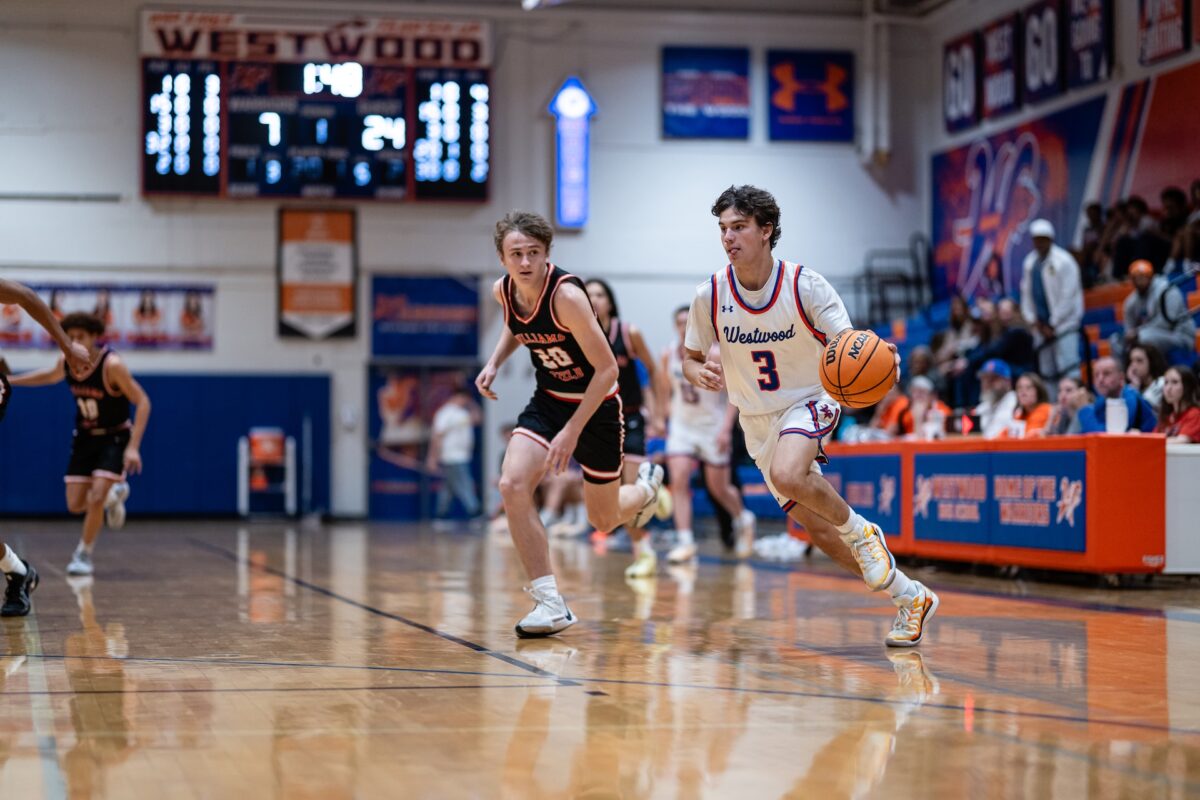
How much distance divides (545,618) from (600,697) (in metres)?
1.69

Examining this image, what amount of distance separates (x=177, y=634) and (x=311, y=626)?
64 centimetres

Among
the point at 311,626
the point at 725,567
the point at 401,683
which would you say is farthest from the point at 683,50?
the point at 401,683

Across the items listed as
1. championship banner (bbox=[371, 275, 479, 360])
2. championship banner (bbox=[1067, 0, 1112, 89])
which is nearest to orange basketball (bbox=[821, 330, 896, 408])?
championship banner (bbox=[1067, 0, 1112, 89])

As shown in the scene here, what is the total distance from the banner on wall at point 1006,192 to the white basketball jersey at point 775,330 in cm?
1514

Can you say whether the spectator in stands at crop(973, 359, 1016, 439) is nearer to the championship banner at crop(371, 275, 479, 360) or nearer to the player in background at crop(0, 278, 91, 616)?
the player in background at crop(0, 278, 91, 616)

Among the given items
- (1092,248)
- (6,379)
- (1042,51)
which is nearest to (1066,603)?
(6,379)

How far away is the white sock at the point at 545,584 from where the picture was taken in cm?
653

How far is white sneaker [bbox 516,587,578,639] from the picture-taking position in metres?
6.43

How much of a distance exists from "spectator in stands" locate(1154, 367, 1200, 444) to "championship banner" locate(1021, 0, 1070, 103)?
451 inches

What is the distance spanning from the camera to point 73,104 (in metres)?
22.6

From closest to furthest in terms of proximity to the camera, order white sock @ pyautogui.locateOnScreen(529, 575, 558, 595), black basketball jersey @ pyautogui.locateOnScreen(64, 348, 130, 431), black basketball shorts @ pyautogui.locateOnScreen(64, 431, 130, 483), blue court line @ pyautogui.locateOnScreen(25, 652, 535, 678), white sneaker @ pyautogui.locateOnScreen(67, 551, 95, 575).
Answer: blue court line @ pyautogui.locateOnScreen(25, 652, 535, 678) → white sock @ pyautogui.locateOnScreen(529, 575, 558, 595) → black basketball jersey @ pyautogui.locateOnScreen(64, 348, 130, 431) → black basketball shorts @ pyautogui.locateOnScreen(64, 431, 130, 483) → white sneaker @ pyautogui.locateOnScreen(67, 551, 95, 575)

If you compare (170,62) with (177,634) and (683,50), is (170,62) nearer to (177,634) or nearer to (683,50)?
(683,50)

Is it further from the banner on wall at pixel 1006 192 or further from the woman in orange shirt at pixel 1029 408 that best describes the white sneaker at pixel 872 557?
the banner on wall at pixel 1006 192

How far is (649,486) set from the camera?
773cm
